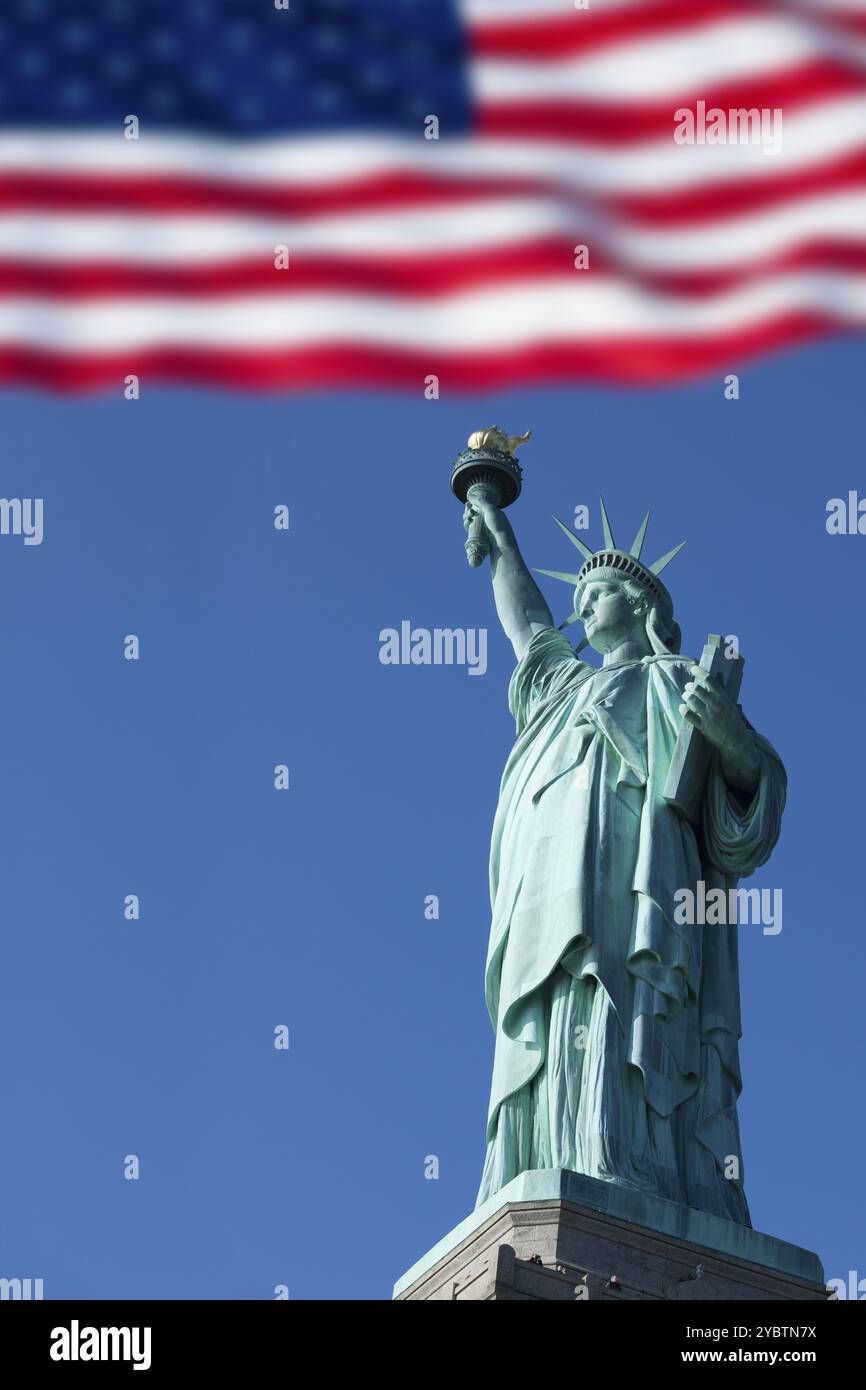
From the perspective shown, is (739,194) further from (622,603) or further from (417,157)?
(622,603)

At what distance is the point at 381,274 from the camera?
1357 centimetres

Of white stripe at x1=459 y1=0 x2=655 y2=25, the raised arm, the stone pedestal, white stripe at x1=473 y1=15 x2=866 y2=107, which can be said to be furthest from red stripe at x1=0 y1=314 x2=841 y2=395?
the raised arm

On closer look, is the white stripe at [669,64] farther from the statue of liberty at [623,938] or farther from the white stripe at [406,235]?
the statue of liberty at [623,938]

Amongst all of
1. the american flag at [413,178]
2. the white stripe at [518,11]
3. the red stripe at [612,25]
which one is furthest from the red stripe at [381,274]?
the white stripe at [518,11]

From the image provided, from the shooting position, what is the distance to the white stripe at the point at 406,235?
13422 mm

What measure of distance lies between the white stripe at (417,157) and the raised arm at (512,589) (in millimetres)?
12510

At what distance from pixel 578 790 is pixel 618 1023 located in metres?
2.73

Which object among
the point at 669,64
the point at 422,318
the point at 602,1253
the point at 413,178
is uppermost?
the point at 669,64

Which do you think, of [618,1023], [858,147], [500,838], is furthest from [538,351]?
[500,838]

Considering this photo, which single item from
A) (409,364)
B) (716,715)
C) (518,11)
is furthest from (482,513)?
(409,364)

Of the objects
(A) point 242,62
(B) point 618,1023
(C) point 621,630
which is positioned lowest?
(B) point 618,1023

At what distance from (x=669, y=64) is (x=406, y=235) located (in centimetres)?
185

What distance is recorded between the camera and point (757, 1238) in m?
20.8
